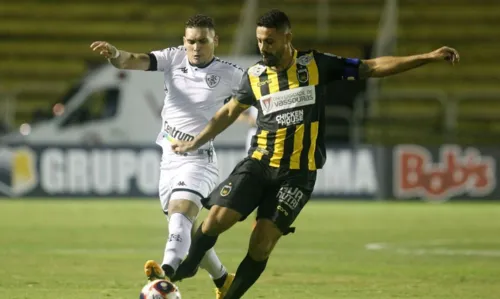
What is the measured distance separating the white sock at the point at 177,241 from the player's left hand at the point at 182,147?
19.4 inches

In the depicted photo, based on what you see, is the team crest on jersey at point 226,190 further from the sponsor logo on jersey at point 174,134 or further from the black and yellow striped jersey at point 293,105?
the sponsor logo on jersey at point 174,134

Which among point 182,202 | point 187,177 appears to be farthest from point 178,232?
point 187,177

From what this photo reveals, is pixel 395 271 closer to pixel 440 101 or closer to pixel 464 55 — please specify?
pixel 440 101

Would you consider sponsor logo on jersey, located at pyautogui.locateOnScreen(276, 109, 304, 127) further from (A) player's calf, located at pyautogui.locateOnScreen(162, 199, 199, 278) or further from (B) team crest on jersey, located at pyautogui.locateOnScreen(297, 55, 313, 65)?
(A) player's calf, located at pyautogui.locateOnScreen(162, 199, 199, 278)

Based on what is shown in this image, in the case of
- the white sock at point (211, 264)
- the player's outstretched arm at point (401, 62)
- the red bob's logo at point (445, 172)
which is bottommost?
the red bob's logo at point (445, 172)

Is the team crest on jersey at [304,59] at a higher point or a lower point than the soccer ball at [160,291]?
higher

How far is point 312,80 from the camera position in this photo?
9.10m

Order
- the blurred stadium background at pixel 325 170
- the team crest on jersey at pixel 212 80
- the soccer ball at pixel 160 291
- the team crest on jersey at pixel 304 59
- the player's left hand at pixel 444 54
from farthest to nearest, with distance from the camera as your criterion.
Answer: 1. the blurred stadium background at pixel 325 170
2. the team crest on jersey at pixel 212 80
3. the team crest on jersey at pixel 304 59
4. the player's left hand at pixel 444 54
5. the soccer ball at pixel 160 291

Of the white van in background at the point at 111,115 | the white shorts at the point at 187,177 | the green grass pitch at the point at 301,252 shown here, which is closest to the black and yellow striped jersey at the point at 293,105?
the white shorts at the point at 187,177

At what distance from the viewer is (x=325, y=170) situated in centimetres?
2405

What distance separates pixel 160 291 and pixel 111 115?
16723 mm

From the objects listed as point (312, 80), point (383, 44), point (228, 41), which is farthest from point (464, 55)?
point (312, 80)

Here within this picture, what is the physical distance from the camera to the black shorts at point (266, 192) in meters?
8.88

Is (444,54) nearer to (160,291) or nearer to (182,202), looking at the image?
(182,202)
